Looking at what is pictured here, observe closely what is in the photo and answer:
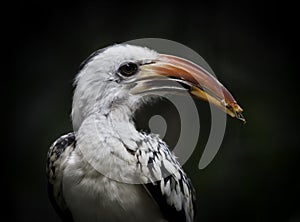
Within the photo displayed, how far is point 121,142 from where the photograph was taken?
1625 mm

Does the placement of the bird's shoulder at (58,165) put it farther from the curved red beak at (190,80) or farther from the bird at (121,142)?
the curved red beak at (190,80)

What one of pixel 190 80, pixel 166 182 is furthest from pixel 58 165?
pixel 190 80

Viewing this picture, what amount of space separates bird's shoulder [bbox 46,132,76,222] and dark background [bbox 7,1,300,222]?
2.11 ft

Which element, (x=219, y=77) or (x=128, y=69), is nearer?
(x=128, y=69)

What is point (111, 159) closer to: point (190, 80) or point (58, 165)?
point (58, 165)

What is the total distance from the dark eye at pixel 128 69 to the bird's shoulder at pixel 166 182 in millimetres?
185

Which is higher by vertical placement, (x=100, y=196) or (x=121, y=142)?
(x=121, y=142)

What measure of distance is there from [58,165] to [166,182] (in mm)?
304

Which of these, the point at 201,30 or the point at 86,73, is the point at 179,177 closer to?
the point at 86,73

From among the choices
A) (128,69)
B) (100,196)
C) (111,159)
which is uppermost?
(128,69)
